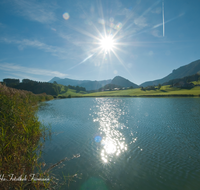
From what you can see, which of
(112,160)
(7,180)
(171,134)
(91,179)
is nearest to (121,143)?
(112,160)

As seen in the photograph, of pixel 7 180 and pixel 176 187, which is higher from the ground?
pixel 7 180

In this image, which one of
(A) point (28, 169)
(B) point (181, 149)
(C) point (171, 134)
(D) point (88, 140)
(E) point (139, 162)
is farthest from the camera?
(C) point (171, 134)

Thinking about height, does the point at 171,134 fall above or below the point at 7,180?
below

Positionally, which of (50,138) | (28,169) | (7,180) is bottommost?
(50,138)

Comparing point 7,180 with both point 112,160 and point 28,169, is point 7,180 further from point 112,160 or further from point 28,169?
point 112,160

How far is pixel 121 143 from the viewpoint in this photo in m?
12.4

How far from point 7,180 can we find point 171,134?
16796mm

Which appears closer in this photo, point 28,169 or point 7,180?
point 7,180

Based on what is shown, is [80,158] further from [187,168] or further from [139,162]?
[187,168]

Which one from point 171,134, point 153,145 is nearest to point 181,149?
point 153,145

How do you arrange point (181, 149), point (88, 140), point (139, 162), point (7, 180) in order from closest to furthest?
1. point (7, 180)
2. point (139, 162)
3. point (181, 149)
4. point (88, 140)

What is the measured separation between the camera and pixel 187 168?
8289mm

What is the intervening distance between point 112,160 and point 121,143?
3.26 meters

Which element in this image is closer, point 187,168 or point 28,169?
point 28,169
